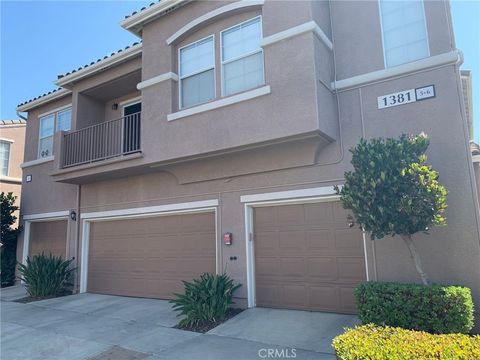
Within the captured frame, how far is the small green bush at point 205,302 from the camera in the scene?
24.6ft

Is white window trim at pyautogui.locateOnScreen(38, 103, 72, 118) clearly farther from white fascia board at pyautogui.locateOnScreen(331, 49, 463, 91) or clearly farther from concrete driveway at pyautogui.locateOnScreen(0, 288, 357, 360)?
white fascia board at pyautogui.locateOnScreen(331, 49, 463, 91)

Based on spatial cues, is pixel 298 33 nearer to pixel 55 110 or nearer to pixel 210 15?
pixel 210 15

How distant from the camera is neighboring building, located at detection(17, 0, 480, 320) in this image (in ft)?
22.5

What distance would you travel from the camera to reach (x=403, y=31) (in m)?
7.51

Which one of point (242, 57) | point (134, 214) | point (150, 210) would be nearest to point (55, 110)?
point (134, 214)

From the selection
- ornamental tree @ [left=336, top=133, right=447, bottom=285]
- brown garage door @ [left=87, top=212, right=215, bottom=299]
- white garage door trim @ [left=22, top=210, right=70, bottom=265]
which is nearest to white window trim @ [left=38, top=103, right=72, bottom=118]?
white garage door trim @ [left=22, top=210, right=70, bottom=265]

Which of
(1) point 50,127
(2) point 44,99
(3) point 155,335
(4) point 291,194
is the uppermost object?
(2) point 44,99

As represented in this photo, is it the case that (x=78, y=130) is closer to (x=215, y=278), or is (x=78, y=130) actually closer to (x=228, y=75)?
(x=228, y=75)

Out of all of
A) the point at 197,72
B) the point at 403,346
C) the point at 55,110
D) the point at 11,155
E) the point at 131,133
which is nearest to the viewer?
the point at 403,346

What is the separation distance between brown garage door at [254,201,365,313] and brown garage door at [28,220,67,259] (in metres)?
7.97

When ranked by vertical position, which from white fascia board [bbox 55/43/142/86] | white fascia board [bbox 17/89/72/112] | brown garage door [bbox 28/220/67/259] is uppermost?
white fascia board [bbox 17/89/72/112]

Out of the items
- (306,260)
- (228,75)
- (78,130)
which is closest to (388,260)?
(306,260)

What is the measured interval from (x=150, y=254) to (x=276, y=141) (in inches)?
213

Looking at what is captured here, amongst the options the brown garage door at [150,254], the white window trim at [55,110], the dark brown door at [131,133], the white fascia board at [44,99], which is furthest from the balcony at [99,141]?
the white fascia board at [44,99]
